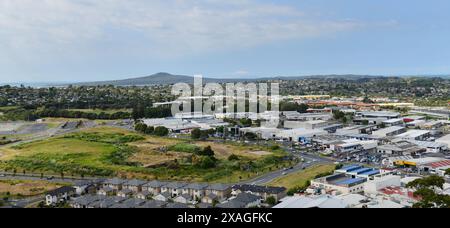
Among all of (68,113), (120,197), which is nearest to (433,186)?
(120,197)

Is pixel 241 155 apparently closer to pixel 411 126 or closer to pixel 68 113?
pixel 411 126

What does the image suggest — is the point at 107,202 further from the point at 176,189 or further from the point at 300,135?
the point at 300,135

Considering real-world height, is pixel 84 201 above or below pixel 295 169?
above

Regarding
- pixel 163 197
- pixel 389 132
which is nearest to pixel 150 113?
pixel 389 132

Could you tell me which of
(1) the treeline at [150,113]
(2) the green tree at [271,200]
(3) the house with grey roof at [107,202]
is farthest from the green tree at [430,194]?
(1) the treeline at [150,113]

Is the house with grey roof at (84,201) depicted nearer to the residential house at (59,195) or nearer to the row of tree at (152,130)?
the residential house at (59,195)

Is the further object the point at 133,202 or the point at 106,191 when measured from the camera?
the point at 106,191

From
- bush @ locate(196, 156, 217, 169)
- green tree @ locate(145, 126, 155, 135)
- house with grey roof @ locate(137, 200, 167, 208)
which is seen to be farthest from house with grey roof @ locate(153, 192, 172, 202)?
green tree @ locate(145, 126, 155, 135)
